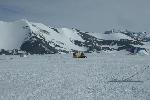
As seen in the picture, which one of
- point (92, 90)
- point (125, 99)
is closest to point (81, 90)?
point (92, 90)

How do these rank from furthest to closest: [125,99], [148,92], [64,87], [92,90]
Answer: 1. [64,87]
2. [92,90]
3. [148,92]
4. [125,99]

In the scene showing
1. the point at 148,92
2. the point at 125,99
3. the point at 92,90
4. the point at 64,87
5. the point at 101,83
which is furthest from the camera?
the point at 101,83

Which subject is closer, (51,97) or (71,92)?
(51,97)

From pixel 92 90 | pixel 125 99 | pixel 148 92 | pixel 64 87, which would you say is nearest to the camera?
pixel 125 99

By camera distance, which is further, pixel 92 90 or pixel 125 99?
pixel 92 90

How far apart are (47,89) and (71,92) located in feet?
10.5

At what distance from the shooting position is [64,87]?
3475 cm

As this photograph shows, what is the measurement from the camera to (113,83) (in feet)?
120

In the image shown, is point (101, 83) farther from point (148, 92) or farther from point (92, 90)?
point (148, 92)

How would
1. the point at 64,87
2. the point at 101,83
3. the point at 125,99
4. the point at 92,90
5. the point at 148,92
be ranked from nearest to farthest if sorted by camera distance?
1. the point at 125,99
2. the point at 148,92
3. the point at 92,90
4. the point at 64,87
5. the point at 101,83

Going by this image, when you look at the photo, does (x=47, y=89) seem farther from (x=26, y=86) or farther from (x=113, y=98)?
(x=113, y=98)

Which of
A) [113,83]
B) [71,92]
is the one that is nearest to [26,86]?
[71,92]

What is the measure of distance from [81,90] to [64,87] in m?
2.88

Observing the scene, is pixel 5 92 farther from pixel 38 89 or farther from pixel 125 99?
pixel 125 99
